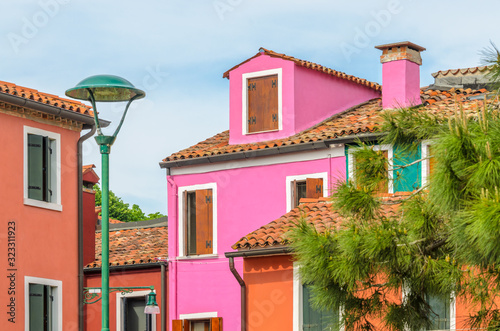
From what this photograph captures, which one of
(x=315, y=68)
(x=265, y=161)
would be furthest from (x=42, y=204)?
(x=315, y=68)

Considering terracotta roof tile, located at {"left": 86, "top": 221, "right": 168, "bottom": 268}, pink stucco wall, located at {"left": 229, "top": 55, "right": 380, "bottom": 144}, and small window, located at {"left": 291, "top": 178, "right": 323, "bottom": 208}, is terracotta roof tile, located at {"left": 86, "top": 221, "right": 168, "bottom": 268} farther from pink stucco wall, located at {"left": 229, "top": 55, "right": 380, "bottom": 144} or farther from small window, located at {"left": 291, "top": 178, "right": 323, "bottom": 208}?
small window, located at {"left": 291, "top": 178, "right": 323, "bottom": 208}

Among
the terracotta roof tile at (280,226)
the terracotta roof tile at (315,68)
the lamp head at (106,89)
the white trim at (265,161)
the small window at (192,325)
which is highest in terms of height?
the terracotta roof tile at (315,68)

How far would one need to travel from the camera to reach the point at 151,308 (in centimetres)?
2048

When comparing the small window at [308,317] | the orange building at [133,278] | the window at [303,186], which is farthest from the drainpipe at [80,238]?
the small window at [308,317]

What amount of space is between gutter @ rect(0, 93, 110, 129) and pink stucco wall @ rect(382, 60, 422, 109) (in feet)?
21.4

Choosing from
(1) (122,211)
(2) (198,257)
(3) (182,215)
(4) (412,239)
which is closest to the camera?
(4) (412,239)

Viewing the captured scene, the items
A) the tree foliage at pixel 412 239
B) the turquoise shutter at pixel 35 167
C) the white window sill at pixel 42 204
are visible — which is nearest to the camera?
the tree foliage at pixel 412 239

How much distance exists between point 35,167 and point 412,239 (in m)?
13.0

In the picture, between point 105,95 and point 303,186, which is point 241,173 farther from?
point 105,95

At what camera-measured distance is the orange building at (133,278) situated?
28.9 metres

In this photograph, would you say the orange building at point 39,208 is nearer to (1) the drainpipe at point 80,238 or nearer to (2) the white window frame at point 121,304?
(1) the drainpipe at point 80,238

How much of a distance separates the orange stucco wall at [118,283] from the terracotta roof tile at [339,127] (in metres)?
3.21

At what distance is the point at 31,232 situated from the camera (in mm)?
22406

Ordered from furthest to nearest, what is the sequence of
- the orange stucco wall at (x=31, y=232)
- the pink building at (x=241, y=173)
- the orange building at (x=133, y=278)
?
the orange building at (x=133, y=278), the pink building at (x=241, y=173), the orange stucco wall at (x=31, y=232)
